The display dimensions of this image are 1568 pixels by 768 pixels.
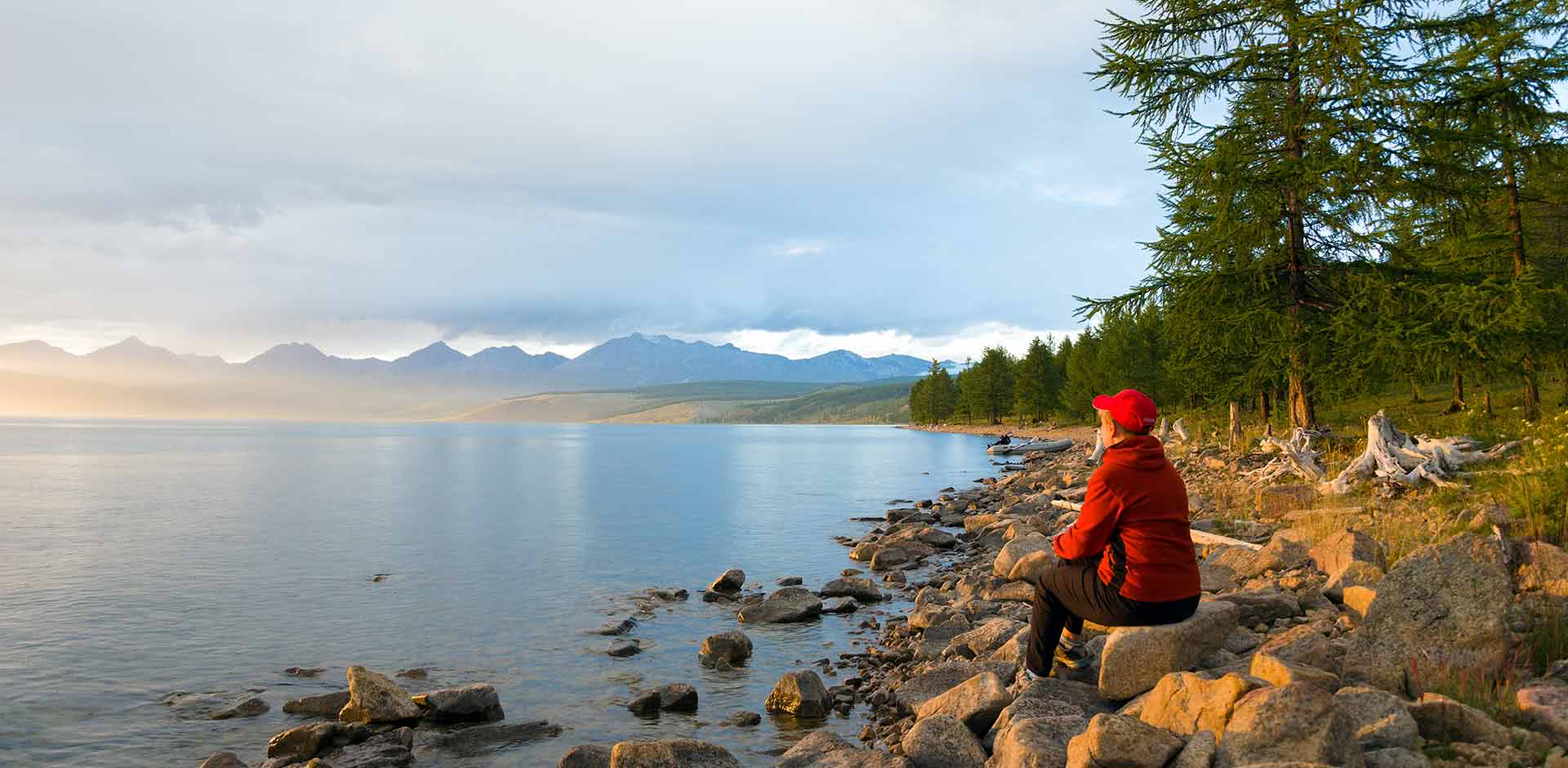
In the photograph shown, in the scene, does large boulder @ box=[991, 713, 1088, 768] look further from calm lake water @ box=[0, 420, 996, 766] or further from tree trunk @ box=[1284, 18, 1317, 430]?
tree trunk @ box=[1284, 18, 1317, 430]

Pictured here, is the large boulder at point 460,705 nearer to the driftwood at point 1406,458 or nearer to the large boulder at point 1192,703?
the large boulder at point 1192,703

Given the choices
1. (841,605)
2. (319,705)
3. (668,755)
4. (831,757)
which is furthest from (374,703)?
(841,605)

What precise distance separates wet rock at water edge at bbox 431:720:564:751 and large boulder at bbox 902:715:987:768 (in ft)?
19.2

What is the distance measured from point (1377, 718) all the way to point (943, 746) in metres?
4.12

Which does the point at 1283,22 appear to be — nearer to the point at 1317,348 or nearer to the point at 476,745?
the point at 1317,348

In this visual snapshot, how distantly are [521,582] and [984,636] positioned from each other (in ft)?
52.6

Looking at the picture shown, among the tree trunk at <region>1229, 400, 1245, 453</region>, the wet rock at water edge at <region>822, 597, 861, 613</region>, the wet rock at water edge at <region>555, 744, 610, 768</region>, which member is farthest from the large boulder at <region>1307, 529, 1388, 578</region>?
the tree trunk at <region>1229, 400, 1245, 453</region>

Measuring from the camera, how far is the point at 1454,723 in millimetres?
6602

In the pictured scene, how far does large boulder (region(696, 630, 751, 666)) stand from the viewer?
16.1 metres

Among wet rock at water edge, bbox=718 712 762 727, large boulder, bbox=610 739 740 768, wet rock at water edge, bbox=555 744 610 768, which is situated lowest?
wet rock at water edge, bbox=718 712 762 727

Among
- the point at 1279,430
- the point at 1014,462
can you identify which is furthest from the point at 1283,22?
the point at 1014,462

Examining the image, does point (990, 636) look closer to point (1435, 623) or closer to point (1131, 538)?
point (1131, 538)

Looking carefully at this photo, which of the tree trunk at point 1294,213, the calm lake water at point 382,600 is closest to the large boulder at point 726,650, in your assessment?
the calm lake water at point 382,600

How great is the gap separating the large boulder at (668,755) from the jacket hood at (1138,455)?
18.9 feet
